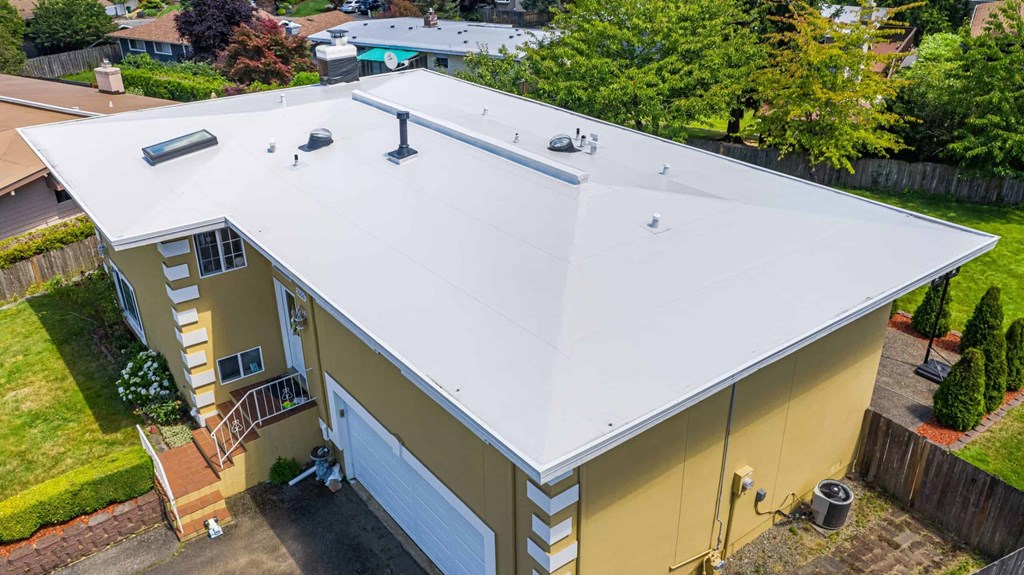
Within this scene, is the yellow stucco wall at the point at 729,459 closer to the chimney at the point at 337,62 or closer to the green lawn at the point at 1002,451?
the green lawn at the point at 1002,451

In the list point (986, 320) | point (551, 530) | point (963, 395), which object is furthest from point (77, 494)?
point (986, 320)

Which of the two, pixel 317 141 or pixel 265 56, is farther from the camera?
pixel 265 56

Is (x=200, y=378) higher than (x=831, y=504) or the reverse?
higher

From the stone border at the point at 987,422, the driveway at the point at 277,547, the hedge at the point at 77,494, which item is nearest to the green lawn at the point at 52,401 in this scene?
the hedge at the point at 77,494

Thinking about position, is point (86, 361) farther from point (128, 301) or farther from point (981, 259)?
point (981, 259)

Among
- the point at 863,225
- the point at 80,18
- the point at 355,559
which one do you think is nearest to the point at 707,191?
the point at 863,225

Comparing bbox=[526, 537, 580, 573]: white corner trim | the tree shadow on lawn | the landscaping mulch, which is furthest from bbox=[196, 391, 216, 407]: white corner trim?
the landscaping mulch

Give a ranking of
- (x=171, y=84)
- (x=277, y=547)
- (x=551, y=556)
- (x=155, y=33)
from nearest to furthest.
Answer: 1. (x=551, y=556)
2. (x=277, y=547)
3. (x=171, y=84)
4. (x=155, y=33)

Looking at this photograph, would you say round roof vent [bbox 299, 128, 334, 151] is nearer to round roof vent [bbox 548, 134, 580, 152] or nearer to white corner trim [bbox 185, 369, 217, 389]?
round roof vent [bbox 548, 134, 580, 152]
